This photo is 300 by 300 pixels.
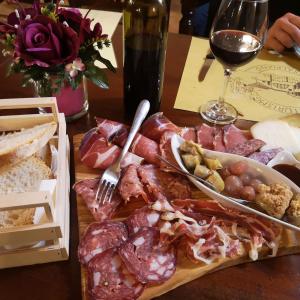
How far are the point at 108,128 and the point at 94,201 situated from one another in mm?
210

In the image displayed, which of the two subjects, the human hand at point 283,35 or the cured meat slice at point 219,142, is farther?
the human hand at point 283,35

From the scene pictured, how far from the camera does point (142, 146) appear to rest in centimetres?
78

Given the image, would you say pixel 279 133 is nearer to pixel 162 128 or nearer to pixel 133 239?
pixel 162 128

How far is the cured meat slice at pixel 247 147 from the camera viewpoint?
0.78 m

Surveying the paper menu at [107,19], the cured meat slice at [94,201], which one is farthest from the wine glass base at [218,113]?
the paper menu at [107,19]

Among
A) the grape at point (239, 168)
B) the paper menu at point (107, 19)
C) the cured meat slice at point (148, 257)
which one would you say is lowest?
the cured meat slice at point (148, 257)

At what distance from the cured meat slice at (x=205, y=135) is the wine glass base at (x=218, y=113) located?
3.0 inches

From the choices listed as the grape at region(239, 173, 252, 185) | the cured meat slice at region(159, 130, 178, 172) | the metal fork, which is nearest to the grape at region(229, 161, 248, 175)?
the grape at region(239, 173, 252, 185)

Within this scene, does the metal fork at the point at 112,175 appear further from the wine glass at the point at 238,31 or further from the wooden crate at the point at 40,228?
the wine glass at the point at 238,31

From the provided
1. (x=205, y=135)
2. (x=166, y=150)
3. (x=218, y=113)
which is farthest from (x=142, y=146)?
(x=218, y=113)

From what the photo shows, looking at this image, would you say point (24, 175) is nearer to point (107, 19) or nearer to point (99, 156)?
point (99, 156)

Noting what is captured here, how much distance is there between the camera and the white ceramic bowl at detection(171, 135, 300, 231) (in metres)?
0.63

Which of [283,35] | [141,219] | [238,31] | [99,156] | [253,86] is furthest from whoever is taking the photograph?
[283,35]

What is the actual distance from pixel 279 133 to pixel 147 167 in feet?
1.18
